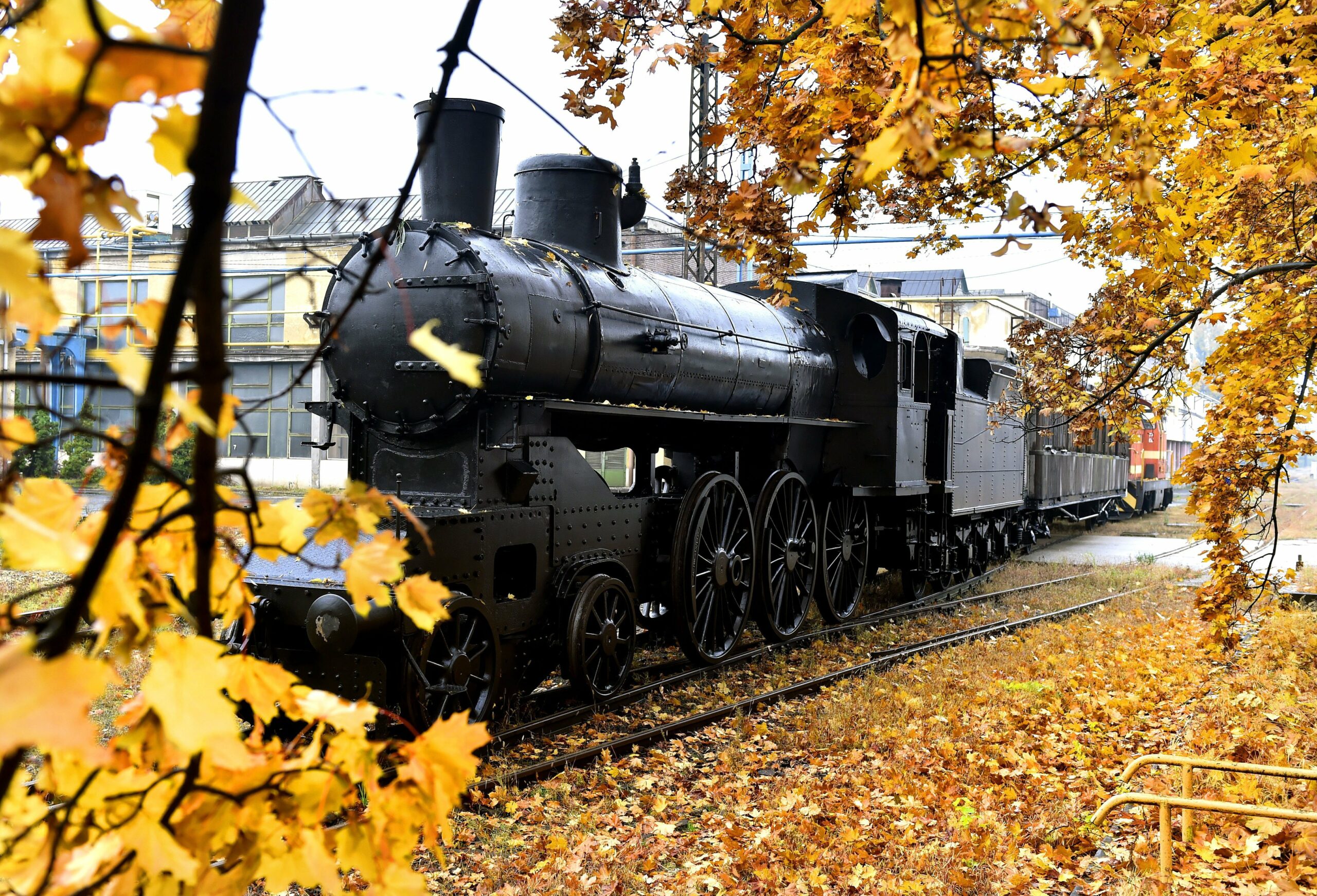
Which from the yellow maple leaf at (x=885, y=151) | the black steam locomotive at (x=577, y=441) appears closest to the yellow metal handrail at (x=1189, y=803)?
the black steam locomotive at (x=577, y=441)

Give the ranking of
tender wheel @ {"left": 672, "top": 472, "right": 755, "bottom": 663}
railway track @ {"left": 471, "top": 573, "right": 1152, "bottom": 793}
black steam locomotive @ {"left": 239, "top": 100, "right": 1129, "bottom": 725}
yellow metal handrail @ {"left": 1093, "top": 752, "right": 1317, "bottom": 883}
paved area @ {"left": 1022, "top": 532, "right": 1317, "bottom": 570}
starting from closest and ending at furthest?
1. yellow metal handrail @ {"left": 1093, "top": 752, "right": 1317, "bottom": 883}
2. railway track @ {"left": 471, "top": 573, "right": 1152, "bottom": 793}
3. black steam locomotive @ {"left": 239, "top": 100, "right": 1129, "bottom": 725}
4. tender wheel @ {"left": 672, "top": 472, "right": 755, "bottom": 663}
5. paved area @ {"left": 1022, "top": 532, "right": 1317, "bottom": 570}

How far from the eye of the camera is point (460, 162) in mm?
6652

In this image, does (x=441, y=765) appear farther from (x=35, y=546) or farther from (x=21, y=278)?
(x=21, y=278)

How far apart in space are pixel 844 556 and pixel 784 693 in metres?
3.51

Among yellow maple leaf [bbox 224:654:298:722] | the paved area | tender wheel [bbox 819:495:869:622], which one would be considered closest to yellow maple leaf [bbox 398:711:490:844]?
yellow maple leaf [bbox 224:654:298:722]

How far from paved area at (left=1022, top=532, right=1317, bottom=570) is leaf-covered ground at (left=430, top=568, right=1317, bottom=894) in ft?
32.9

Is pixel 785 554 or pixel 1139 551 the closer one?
pixel 785 554

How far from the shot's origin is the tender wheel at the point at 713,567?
7.91 metres

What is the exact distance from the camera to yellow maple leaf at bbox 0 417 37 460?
3.46 feet

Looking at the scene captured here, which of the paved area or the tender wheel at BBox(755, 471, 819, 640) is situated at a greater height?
the tender wheel at BBox(755, 471, 819, 640)

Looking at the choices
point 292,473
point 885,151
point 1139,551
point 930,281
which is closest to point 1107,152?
point 885,151

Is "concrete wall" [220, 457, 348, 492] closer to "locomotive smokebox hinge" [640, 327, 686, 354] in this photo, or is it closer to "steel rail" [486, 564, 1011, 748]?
"steel rail" [486, 564, 1011, 748]

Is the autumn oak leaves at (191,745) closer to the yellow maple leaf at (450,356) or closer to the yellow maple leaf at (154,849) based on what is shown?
the yellow maple leaf at (154,849)

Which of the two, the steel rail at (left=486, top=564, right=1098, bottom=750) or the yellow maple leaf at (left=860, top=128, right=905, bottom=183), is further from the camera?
the steel rail at (left=486, top=564, right=1098, bottom=750)
